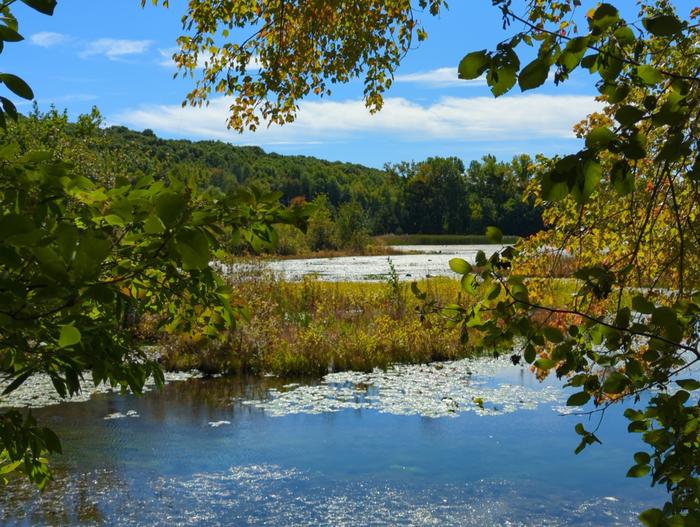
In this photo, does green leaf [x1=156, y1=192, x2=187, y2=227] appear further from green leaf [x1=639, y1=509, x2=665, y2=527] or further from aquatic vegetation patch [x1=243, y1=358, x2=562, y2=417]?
aquatic vegetation patch [x1=243, y1=358, x2=562, y2=417]

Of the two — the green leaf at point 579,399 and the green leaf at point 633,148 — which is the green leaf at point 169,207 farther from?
the green leaf at point 579,399

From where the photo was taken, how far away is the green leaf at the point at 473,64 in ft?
4.12

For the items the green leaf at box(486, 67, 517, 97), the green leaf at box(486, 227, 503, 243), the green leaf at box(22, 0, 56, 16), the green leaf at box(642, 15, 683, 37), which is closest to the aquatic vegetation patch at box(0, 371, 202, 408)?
the green leaf at box(486, 227, 503, 243)

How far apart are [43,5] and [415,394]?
827cm

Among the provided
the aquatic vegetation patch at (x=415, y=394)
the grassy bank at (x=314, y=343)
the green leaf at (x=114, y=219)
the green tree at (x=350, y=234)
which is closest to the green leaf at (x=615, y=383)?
the green leaf at (x=114, y=219)

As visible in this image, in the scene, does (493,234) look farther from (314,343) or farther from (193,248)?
(314,343)

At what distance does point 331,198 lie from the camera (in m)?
111

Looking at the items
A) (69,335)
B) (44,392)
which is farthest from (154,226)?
(44,392)

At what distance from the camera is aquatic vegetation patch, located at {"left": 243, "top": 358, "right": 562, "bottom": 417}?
28.2 ft

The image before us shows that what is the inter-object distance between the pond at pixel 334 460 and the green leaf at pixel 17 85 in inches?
172

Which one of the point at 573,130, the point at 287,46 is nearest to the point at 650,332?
the point at 573,130

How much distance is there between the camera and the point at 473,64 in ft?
4.14

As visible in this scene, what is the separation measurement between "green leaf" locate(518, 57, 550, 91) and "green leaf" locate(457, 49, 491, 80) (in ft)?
0.21

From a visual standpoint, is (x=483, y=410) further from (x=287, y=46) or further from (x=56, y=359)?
(x=56, y=359)
